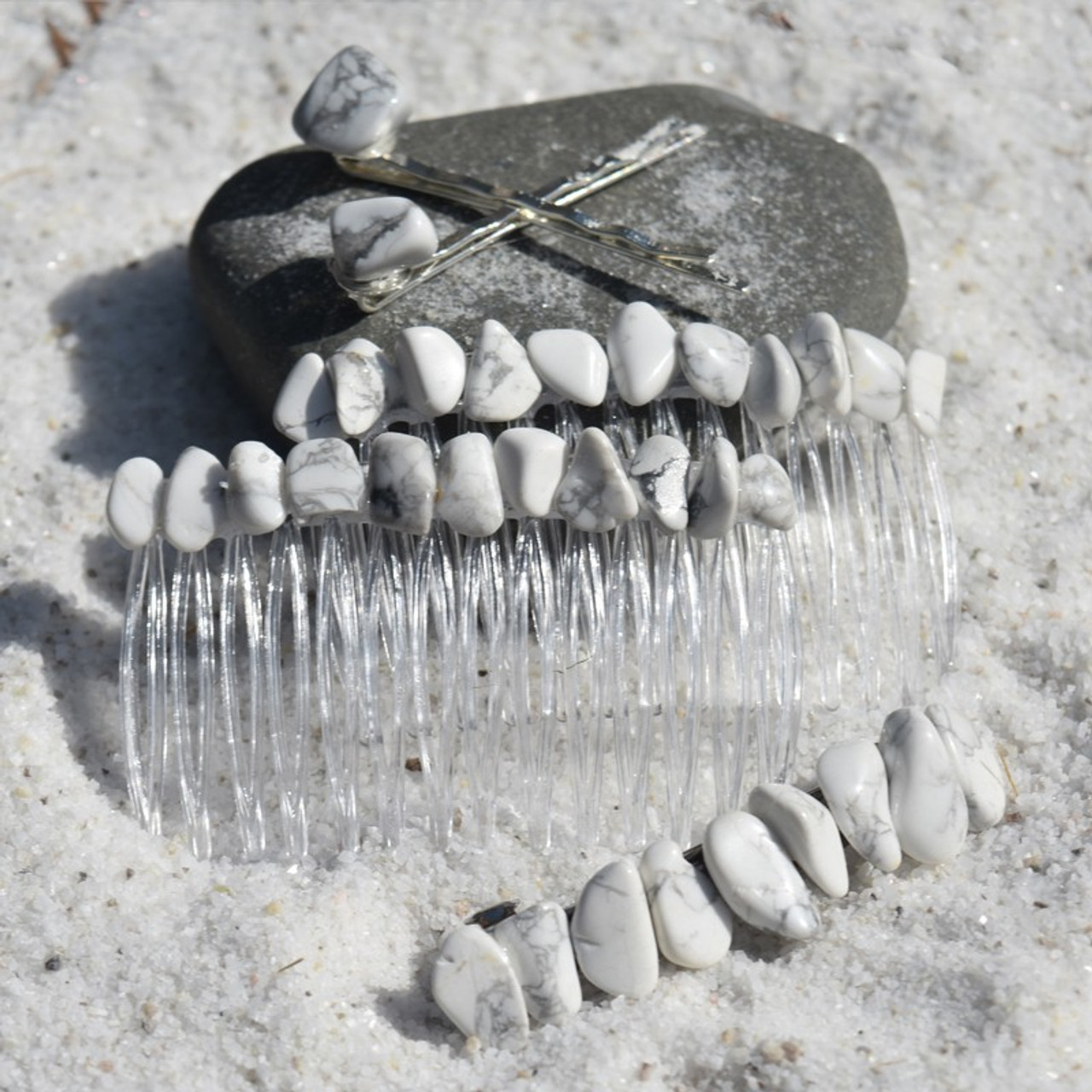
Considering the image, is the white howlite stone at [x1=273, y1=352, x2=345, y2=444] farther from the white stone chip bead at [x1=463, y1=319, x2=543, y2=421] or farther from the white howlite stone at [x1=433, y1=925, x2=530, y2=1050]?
the white howlite stone at [x1=433, y1=925, x2=530, y2=1050]

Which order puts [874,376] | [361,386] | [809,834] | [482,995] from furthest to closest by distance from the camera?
[874,376]
[361,386]
[809,834]
[482,995]

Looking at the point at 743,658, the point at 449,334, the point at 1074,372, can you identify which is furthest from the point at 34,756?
the point at 1074,372

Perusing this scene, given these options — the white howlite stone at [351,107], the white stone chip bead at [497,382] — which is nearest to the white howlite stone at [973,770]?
the white stone chip bead at [497,382]

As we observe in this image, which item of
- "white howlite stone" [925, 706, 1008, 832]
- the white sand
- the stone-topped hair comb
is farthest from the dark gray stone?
"white howlite stone" [925, 706, 1008, 832]

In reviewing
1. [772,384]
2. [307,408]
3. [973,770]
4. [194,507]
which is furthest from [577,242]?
[973,770]

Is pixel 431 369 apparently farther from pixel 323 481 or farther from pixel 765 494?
pixel 765 494

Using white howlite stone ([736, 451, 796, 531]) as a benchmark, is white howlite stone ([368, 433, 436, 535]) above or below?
below
